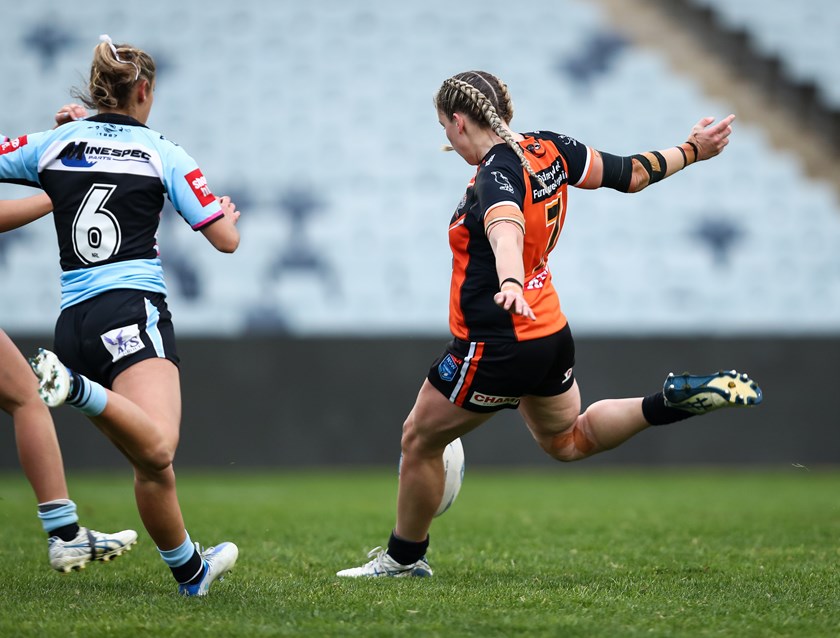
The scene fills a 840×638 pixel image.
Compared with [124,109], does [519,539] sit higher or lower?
lower

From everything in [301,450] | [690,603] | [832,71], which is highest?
[832,71]

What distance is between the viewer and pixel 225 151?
1264cm

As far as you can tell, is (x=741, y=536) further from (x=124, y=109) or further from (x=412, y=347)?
(x=412, y=347)

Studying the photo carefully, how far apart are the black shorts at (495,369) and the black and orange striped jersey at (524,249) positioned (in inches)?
1.5

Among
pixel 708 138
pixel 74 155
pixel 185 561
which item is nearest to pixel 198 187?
pixel 74 155

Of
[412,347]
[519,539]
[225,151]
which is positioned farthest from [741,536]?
[225,151]

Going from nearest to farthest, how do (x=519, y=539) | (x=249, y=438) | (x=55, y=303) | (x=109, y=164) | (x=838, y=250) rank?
1. (x=109, y=164)
2. (x=519, y=539)
3. (x=249, y=438)
4. (x=55, y=303)
5. (x=838, y=250)

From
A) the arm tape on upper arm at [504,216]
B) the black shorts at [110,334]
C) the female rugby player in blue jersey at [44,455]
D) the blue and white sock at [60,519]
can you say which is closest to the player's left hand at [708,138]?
the arm tape on upper arm at [504,216]

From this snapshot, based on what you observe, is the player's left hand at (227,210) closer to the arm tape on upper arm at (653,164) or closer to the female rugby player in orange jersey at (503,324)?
the female rugby player in orange jersey at (503,324)

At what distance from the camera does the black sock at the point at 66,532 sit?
4027 millimetres

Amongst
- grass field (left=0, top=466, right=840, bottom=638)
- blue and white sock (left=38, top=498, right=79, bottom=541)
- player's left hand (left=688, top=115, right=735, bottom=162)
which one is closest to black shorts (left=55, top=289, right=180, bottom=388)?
blue and white sock (left=38, top=498, right=79, bottom=541)

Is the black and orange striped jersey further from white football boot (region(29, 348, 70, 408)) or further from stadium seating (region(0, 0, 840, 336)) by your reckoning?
stadium seating (region(0, 0, 840, 336))

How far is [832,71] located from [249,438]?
8.65 meters

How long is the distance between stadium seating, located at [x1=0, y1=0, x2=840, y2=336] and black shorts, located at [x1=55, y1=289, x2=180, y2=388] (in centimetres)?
749
